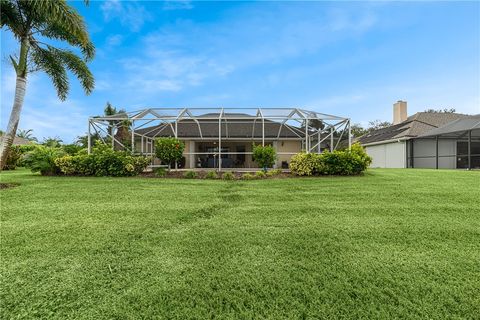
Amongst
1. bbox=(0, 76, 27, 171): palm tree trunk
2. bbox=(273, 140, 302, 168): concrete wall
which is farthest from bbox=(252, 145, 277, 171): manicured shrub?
bbox=(0, 76, 27, 171): palm tree trunk

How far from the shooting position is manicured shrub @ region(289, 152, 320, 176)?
1146 centimetres

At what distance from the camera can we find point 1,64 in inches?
392

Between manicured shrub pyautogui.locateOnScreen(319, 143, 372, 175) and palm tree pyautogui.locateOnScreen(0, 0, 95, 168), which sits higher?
palm tree pyautogui.locateOnScreen(0, 0, 95, 168)

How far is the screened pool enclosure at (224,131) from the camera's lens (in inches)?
520

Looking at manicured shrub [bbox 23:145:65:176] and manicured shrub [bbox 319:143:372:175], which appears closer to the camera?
manicured shrub [bbox 319:143:372:175]

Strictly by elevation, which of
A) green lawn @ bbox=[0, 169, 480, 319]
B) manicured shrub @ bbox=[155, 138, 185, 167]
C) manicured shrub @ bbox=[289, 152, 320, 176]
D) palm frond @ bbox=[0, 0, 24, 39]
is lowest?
green lawn @ bbox=[0, 169, 480, 319]

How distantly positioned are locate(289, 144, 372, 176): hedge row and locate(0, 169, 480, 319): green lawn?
5.37m

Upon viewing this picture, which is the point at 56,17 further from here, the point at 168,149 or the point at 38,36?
the point at 168,149

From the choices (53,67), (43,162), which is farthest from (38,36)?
(43,162)

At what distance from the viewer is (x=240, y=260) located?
3.10m

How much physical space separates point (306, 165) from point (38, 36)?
12.8m

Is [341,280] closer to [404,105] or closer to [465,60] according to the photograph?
[465,60]

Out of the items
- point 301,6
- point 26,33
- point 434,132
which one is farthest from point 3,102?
point 434,132

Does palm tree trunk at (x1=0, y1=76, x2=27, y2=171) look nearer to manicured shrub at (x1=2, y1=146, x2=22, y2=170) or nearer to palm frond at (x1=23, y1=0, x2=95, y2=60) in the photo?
Answer: palm frond at (x1=23, y1=0, x2=95, y2=60)
